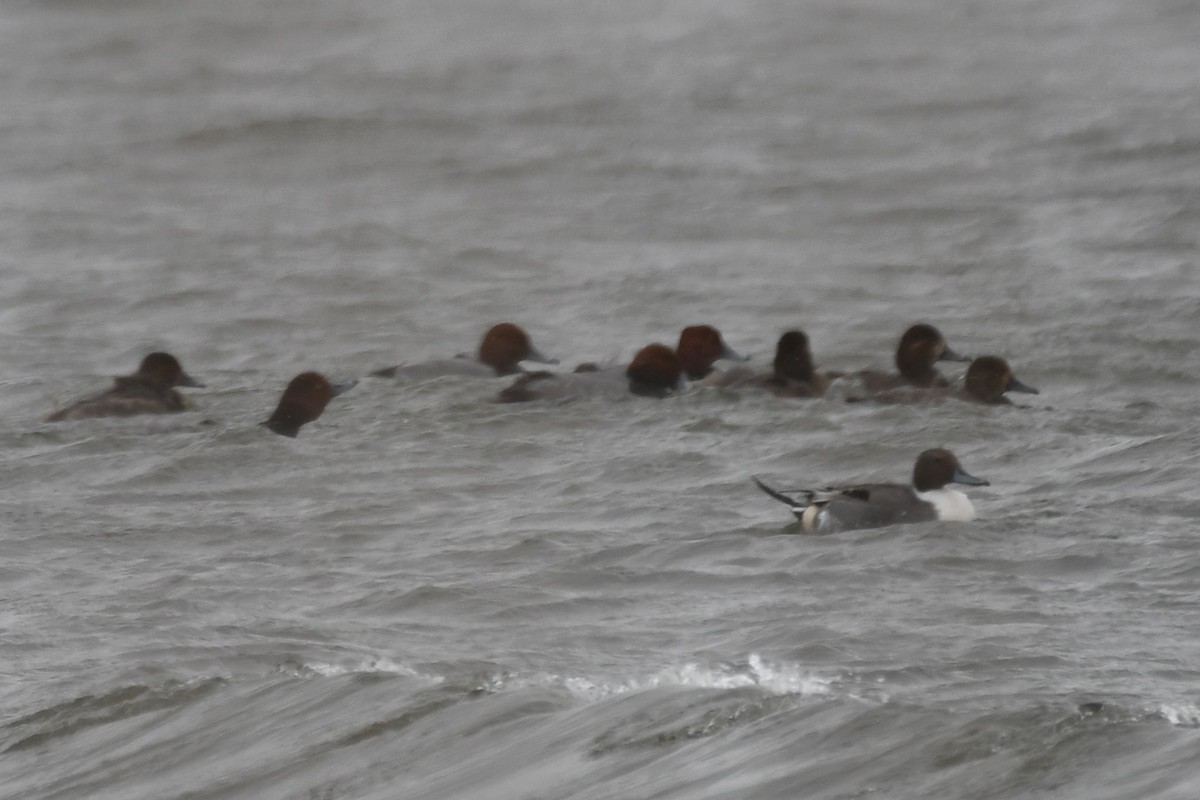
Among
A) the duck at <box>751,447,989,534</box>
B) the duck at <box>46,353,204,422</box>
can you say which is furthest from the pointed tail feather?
the duck at <box>46,353,204,422</box>

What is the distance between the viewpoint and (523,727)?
6.29 metres

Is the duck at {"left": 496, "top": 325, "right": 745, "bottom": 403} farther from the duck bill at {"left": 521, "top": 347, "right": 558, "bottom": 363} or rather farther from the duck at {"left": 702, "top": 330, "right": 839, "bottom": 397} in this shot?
the duck bill at {"left": 521, "top": 347, "right": 558, "bottom": 363}

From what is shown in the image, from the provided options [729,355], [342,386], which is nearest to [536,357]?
[729,355]

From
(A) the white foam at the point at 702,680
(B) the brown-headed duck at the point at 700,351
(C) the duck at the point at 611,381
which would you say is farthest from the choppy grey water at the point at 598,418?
(B) the brown-headed duck at the point at 700,351

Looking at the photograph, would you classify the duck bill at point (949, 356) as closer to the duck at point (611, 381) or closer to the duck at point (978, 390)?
the duck at point (978, 390)

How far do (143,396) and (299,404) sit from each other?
84 centimetres

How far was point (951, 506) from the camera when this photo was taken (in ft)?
27.8

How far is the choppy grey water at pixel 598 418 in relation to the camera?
6.28 metres

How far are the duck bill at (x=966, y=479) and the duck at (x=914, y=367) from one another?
2.20 meters

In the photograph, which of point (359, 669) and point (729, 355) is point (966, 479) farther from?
point (729, 355)

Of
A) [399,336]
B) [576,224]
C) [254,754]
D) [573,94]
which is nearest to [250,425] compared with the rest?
[399,336]

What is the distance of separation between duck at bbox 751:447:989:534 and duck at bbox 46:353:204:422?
11.1 feet

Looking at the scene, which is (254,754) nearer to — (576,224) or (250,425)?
(250,425)

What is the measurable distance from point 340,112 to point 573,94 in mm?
1980
